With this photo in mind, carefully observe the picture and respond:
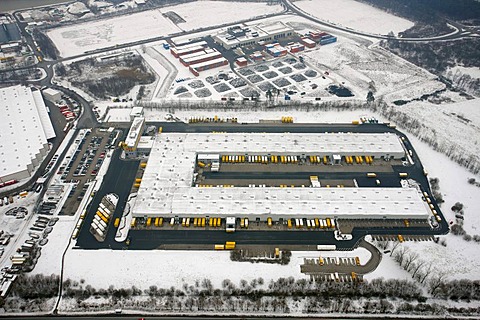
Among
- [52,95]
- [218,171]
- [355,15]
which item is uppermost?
[355,15]

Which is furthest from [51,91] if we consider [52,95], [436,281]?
[436,281]

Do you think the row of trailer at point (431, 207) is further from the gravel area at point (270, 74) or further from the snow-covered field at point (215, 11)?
the snow-covered field at point (215, 11)

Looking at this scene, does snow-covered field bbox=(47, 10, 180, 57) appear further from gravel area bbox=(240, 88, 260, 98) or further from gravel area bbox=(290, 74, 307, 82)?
gravel area bbox=(290, 74, 307, 82)

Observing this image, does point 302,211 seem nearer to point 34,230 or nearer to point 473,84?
point 34,230

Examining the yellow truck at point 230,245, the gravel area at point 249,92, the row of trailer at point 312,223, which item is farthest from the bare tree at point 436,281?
the gravel area at point 249,92

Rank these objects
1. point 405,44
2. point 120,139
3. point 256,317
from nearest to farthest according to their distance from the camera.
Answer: point 256,317 < point 120,139 < point 405,44

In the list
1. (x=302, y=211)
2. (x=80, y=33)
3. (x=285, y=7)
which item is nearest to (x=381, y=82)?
(x=302, y=211)

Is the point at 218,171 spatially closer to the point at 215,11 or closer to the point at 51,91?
the point at 51,91
